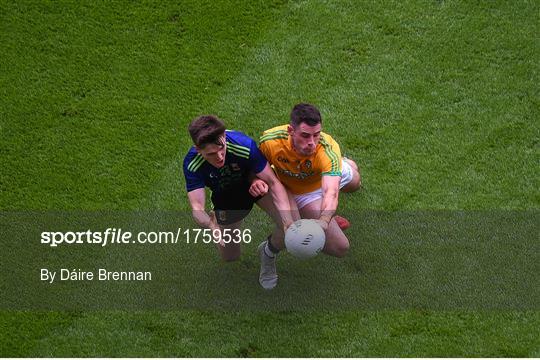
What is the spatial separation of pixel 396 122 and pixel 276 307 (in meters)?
2.75

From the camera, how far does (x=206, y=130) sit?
9.14m

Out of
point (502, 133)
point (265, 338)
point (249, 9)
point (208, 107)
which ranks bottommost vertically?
point (265, 338)

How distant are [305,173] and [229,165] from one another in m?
0.80

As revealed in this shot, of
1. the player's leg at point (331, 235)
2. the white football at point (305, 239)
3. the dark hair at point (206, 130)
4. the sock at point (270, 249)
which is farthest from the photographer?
the sock at point (270, 249)

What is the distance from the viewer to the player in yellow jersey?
9.48 m

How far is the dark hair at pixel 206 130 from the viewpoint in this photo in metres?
9.15

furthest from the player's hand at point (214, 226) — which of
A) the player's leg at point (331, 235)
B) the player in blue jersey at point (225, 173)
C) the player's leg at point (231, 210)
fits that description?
the player's leg at point (331, 235)

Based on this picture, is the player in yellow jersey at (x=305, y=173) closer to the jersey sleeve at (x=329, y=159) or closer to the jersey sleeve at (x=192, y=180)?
the jersey sleeve at (x=329, y=159)

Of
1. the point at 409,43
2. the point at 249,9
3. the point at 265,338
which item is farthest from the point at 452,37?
the point at 265,338

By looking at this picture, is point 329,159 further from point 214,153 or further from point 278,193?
point 214,153

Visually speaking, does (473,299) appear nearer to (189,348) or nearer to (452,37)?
(189,348)

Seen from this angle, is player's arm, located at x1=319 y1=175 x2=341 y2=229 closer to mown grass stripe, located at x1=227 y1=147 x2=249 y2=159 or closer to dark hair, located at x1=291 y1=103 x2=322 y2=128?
dark hair, located at x1=291 y1=103 x2=322 y2=128

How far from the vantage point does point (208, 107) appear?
12000 millimetres
